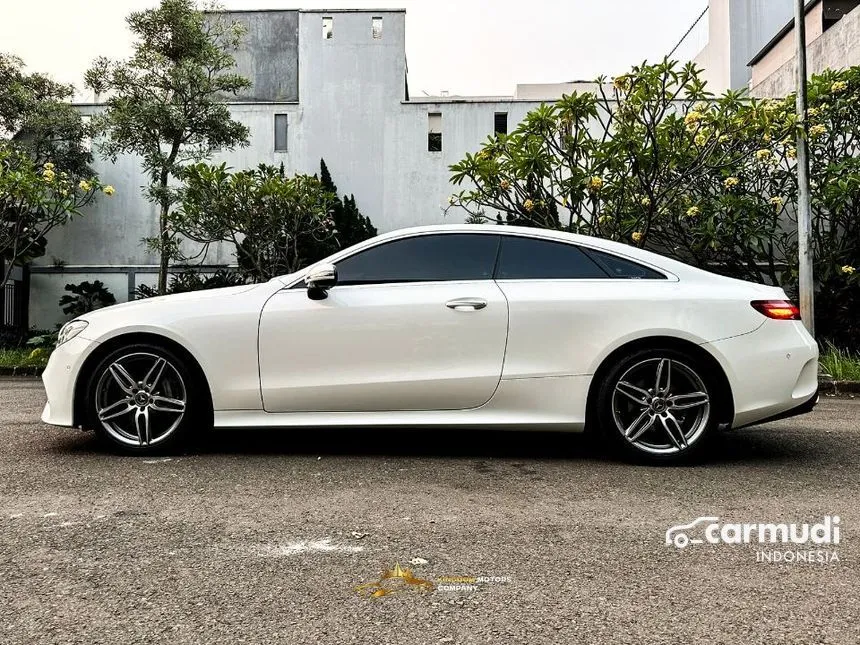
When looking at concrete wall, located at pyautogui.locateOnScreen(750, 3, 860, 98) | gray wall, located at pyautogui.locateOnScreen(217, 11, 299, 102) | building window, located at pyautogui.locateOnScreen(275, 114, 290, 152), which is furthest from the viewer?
gray wall, located at pyautogui.locateOnScreen(217, 11, 299, 102)

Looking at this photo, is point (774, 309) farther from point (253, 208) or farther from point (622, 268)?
point (253, 208)

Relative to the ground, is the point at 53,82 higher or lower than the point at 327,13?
lower

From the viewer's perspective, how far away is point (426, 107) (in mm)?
24453

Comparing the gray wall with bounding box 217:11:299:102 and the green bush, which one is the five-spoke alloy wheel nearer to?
the green bush

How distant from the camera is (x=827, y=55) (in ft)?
51.8

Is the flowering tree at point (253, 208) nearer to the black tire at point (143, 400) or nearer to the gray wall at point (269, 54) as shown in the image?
the black tire at point (143, 400)

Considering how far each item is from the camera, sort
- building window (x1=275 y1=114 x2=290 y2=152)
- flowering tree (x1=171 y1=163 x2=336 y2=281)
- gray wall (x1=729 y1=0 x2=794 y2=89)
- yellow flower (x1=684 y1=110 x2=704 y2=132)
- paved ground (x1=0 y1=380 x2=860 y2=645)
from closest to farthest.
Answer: paved ground (x1=0 y1=380 x2=860 y2=645), yellow flower (x1=684 y1=110 x2=704 y2=132), flowering tree (x1=171 y1=163 x2=336 y2=281), building window (x1=275 y1=114 x2=290 y2=152), gray wall (x1=729 y1=0 x2=794 y2=89)

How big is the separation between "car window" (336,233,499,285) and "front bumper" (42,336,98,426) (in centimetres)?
159

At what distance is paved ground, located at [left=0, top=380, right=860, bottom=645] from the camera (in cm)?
226

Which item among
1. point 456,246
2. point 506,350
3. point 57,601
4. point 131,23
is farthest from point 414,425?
point 131,23

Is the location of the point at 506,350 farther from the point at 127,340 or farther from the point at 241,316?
the point at 127,340

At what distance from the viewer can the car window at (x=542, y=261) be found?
4.65 metres

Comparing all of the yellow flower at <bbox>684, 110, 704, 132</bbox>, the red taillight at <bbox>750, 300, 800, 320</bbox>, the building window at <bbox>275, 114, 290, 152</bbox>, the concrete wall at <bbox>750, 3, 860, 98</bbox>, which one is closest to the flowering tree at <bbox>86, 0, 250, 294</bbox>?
the building window at <bbox>275, 114, 290, 152</bbox>

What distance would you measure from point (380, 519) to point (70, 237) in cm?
2306
